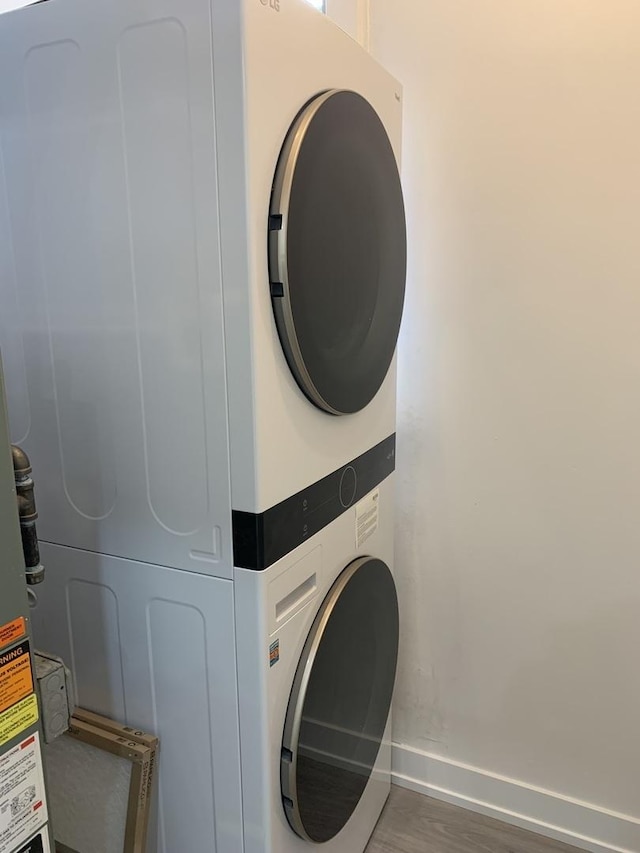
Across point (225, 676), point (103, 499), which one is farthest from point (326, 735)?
point (103, 499)

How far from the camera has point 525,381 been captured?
4.99 ft

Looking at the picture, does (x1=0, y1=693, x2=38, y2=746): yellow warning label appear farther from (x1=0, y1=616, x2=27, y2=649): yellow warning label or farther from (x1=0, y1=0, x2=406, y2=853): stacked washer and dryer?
(x1=0, y1=0, x2=406, y2=853): stacked washer and dryer

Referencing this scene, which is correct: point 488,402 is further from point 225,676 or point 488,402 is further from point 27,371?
point 27,371

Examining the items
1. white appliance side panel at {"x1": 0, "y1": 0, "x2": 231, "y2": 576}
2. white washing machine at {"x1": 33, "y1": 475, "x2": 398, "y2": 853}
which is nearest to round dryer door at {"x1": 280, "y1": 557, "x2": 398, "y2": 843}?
white washing machine at {"x1": 33, "y1": 475, "x2": 398, "y2": 853}

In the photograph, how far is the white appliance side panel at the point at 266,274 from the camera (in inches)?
35.6

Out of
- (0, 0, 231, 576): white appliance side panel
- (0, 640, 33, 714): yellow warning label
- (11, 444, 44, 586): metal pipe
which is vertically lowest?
(0, 640, 33, 714): yellow warning label

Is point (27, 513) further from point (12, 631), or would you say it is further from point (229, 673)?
point (229, 673)

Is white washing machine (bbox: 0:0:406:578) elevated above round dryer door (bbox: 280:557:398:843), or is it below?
above

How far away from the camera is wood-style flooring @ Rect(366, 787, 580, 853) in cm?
164

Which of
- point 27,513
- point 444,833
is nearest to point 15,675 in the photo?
point 27,513

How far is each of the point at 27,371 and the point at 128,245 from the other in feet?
1.02

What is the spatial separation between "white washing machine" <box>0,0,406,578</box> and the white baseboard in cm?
103

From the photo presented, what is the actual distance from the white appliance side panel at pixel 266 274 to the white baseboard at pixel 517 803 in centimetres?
109

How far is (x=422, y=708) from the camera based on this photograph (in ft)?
5.90
